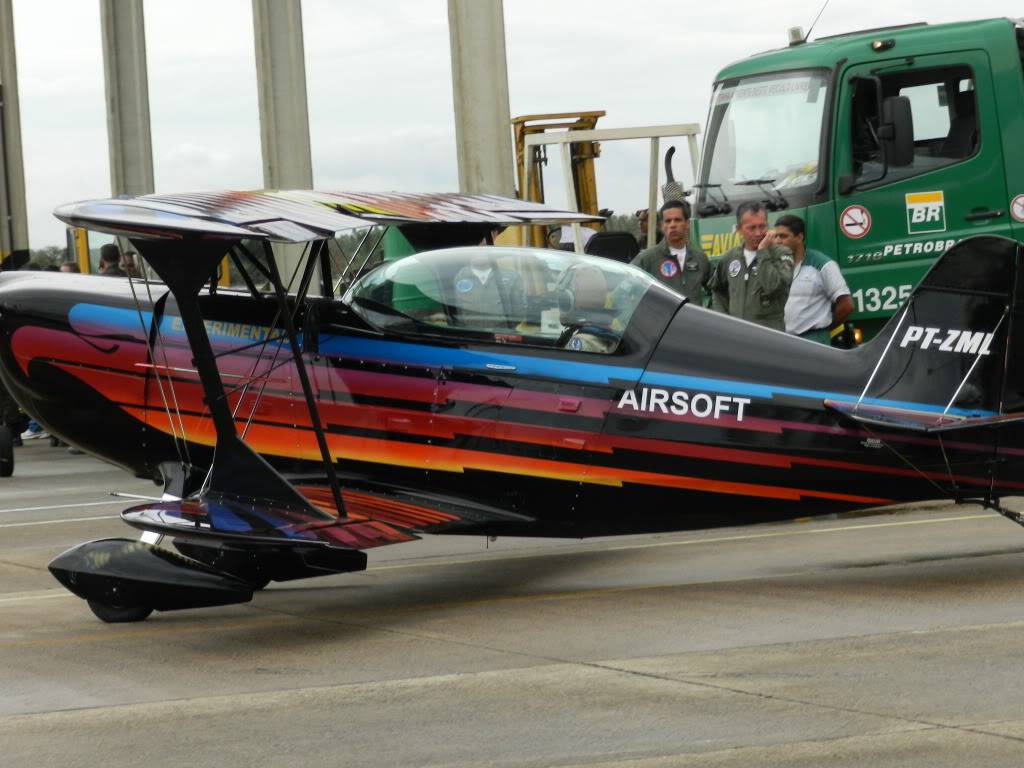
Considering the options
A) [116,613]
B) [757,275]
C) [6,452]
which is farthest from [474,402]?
[6,452]

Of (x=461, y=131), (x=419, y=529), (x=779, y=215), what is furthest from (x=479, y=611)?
(x=461, y=131)

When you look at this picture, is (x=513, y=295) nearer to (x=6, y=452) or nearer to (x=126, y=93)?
(x=6, y=452)

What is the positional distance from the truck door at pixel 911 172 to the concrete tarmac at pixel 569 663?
10.0 feet

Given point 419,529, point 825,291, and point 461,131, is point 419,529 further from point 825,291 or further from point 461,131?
point 461,131

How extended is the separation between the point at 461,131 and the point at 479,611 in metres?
9.85

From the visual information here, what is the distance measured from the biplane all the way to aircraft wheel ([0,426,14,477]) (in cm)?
773

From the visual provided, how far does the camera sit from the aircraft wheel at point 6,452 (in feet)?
52.9

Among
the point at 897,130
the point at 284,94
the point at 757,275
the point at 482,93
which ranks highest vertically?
the point at 284,94

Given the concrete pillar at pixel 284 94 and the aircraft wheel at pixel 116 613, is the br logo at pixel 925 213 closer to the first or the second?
the aircraft wheel at pixel 116 613

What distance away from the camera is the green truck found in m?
12.5

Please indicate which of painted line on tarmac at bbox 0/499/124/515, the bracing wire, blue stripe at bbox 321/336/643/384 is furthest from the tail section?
painted line on tarmac at bbox 0/499/124/515

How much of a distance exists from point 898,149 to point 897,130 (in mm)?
162

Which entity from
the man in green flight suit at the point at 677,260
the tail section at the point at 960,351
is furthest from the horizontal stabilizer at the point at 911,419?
the man in green flight suit at the point at 677,260

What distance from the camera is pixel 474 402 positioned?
8188 millimetres
